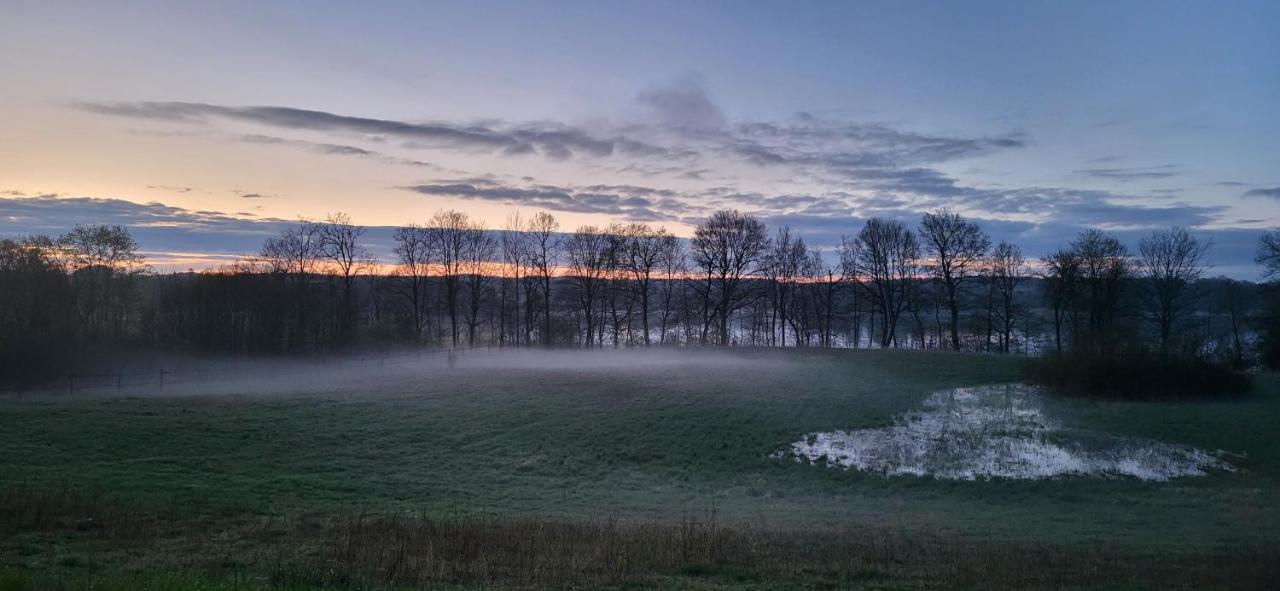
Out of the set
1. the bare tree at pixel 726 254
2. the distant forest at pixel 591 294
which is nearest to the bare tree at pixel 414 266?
the distant forest at pixel 591 294

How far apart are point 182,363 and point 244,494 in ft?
168

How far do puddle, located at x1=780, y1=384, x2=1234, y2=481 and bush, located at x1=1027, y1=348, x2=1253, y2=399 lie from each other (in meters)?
7.96

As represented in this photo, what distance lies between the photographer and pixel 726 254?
256 ft

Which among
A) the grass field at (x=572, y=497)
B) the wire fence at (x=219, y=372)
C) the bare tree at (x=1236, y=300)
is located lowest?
the wire fence at (x=219, y=372)

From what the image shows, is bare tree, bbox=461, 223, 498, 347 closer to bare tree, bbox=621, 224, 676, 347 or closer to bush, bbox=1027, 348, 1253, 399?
bare tree, bbox=621, 224, 676, 347

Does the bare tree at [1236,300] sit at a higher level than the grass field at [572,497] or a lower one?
higher

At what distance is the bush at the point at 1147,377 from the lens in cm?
3991

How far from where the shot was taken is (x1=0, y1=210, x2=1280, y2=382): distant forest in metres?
56.7

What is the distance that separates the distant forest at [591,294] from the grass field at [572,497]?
869 inches

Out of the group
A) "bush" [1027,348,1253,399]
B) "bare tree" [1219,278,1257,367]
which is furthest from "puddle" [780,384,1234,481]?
"bare tree" [1219,278,1257,367]

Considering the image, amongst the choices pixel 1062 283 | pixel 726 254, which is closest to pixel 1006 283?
pixel 1062 283

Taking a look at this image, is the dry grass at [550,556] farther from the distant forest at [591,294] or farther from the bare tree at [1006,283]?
the bare tree at [1006,283]

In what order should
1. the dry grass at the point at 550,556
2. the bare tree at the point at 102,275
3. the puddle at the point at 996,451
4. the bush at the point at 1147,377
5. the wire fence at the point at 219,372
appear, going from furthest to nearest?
the bare tree at the point at 102,275 < the wire fence at the point at 219,372 < the bush at the point at 1147,377 < the puddle at the point at 996,451 < the dry grass at the point at 550,556

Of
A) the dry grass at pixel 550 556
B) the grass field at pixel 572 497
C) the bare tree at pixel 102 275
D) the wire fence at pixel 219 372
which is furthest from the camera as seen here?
the bare tree at pixel 102 275
